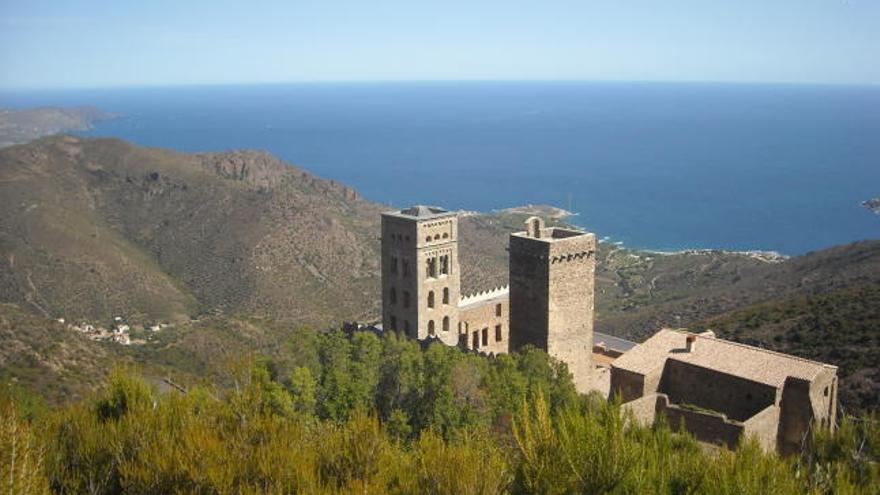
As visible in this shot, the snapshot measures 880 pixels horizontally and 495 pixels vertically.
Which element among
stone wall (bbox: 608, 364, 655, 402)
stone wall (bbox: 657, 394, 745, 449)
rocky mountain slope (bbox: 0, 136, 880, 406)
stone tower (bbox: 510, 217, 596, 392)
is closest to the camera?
stone wall (bbox: 657, 394, 745, 449)

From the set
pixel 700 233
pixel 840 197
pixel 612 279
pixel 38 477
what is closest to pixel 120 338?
pixel 38 477

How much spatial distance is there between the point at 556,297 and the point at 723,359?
5.99 m

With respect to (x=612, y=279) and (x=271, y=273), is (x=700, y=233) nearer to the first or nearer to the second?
(x=612, y=279)

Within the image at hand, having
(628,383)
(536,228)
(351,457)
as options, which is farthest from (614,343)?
(351,457)

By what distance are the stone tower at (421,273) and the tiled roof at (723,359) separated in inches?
384

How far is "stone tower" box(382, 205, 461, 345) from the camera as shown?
3322 centimetres

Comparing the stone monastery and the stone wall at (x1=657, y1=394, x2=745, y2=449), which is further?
the stone monastery

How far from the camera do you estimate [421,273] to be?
33.2 meters

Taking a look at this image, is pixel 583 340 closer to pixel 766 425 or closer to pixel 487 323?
pixel 766 425

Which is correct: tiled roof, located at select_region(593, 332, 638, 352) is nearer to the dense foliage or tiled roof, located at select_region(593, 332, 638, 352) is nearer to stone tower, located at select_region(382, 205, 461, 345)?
stone tower, located at select_region(382, 205, 461, 345)

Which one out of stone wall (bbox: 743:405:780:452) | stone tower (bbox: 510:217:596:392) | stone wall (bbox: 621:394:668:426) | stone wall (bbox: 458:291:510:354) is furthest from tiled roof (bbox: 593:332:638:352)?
stone wall (bbox: 743:405:780:452)

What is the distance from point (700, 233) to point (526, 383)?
115787mm

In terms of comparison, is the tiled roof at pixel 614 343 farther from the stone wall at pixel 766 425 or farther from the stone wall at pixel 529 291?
the stone wall at pixel 766 425

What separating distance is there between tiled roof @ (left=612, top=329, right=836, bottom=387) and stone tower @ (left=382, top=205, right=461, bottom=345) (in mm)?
9758
